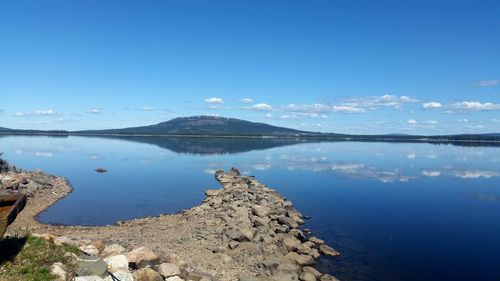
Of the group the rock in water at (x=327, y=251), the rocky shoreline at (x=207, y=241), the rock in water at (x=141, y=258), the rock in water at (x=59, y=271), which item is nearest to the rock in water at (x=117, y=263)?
the rocky shoreline at (x=207, y=241)

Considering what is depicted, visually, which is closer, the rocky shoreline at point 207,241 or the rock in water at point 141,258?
the rock in water at point 141,258

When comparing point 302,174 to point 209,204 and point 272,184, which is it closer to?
point 272,184

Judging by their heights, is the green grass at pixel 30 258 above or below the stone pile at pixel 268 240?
above

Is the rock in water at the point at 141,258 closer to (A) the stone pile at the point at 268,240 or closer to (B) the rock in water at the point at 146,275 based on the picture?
(B) the rock in water at the point at 146,275

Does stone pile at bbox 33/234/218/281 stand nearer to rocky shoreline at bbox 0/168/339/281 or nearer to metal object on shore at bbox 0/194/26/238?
rocky shoreline at bbox 0/168/339/281

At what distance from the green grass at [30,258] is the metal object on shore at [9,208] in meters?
1.21

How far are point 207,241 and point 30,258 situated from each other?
36.6 feet

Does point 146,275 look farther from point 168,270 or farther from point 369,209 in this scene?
point 369,209

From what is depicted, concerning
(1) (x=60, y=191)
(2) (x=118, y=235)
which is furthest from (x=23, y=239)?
(1) (x=60, y=191)

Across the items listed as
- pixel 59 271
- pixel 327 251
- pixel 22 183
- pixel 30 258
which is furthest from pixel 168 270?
pixel 22 183

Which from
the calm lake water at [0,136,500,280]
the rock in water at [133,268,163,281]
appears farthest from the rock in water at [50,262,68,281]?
the calm lake water at [0,136,500,280]

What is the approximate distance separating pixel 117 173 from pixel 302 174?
2899 centimetres

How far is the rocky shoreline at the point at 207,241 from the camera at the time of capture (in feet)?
52.3

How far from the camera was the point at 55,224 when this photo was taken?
29141 mm
